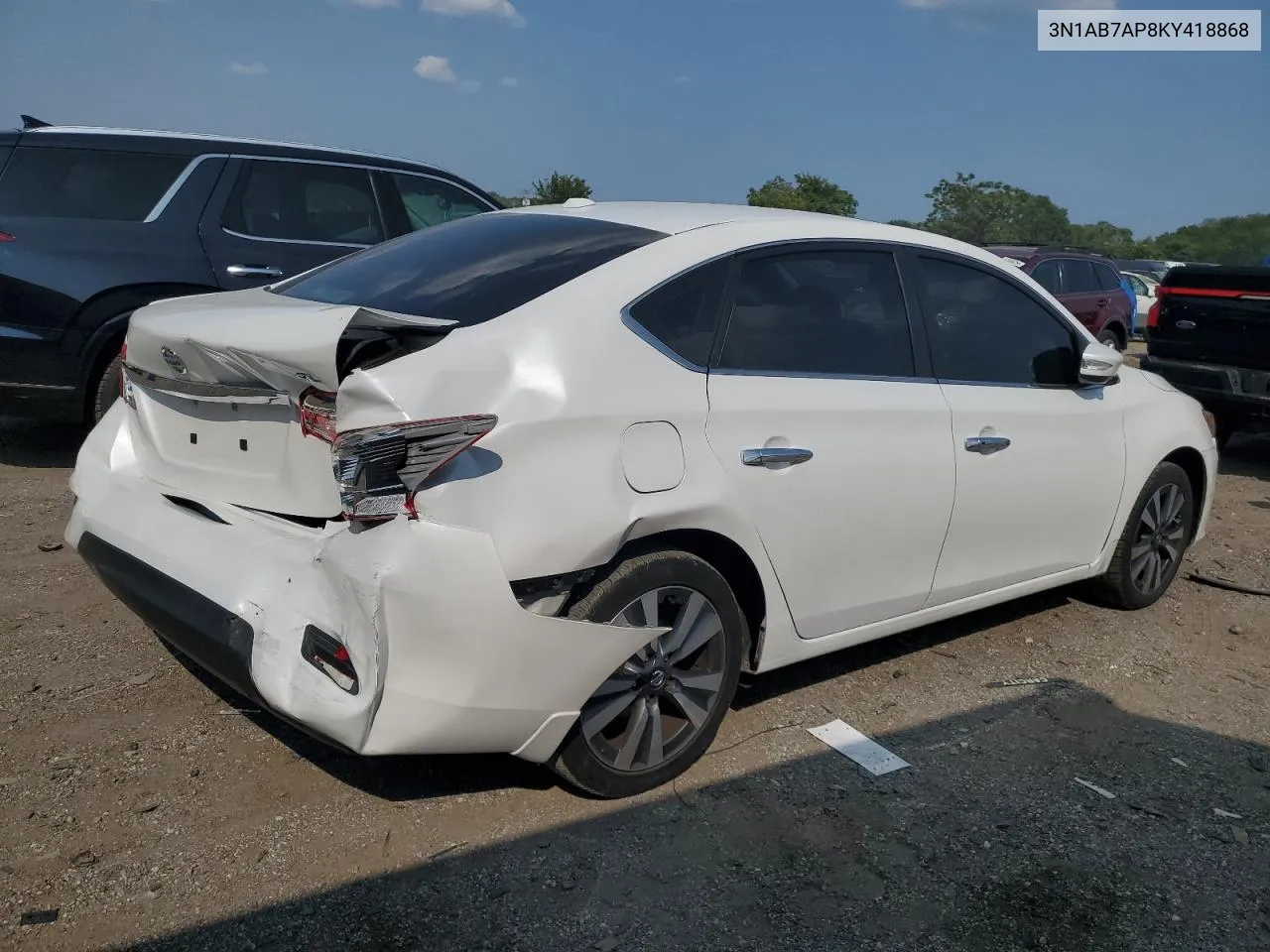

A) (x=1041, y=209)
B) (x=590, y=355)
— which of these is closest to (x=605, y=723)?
(x=590, y=355)

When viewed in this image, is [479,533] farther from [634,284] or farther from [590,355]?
[634,284]

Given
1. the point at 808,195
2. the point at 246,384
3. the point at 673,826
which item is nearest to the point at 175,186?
the point at 246,384

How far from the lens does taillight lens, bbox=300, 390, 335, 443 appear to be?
8.96 ft

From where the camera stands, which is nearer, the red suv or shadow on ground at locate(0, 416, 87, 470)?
shadow on ground at locate(0, 416, 87, 470)

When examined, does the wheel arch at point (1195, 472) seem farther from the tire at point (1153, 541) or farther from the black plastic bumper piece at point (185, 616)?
the black plastic bumper piece at point (185, 616)

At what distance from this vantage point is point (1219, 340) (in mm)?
8078

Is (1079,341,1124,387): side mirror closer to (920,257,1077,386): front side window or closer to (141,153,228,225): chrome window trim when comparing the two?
(920,257,1077,386): front side window

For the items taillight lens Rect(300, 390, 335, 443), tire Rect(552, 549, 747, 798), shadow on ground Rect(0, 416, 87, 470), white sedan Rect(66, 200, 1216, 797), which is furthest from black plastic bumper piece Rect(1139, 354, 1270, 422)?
shadow on ground Rect(0, 416, 87, 470)

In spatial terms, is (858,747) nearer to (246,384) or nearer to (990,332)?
(990,332)

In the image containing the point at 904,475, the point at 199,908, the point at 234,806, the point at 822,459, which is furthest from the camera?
the point at 904,475

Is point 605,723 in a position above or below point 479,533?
below

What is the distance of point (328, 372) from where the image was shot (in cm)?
263

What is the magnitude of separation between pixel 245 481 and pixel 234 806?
2.89 feet

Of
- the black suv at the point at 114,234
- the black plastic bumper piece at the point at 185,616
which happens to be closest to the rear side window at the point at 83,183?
the black suv at the point at 114,234
